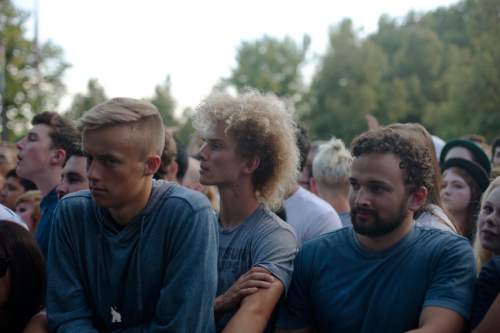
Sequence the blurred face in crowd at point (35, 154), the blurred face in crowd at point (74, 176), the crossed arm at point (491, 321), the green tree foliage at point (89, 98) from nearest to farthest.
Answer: the crossed arm at point (491, 321)
the blurred face in crowd at point (74, 176)
the blurred face in crowd at point (35, 154)
the green tree foliage at point (89, 98)

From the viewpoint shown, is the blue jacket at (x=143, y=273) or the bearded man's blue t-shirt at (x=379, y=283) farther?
the bearded man's blue t-shirt at (x=379, y=283)

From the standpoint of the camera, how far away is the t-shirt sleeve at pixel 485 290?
3.13 metres

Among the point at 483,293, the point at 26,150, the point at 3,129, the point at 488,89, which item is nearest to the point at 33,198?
the point at 26,150

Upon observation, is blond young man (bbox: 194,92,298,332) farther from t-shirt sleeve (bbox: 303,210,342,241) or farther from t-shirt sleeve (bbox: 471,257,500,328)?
t-shirt sleeve (bbox: 471,257,500,328)

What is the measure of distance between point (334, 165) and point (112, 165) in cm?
310

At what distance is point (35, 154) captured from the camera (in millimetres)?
5785

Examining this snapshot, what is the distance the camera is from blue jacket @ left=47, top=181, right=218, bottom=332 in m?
3.04

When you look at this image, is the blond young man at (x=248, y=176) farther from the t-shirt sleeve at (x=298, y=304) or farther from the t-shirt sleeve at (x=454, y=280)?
the t-shirt sleeve at (x=454, y=280)

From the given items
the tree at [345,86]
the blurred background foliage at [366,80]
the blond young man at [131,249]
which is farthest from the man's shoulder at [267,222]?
the tree at [345,86]

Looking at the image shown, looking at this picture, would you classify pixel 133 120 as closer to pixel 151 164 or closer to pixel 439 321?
pixel 151 164

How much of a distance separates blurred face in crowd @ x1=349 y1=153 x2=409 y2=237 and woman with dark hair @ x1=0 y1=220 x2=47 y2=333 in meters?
1.60

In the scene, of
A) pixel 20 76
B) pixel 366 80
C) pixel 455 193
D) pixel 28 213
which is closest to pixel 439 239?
pixel 455 193

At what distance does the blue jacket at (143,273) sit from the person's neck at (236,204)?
0.70 metres

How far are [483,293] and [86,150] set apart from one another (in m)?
1.87
